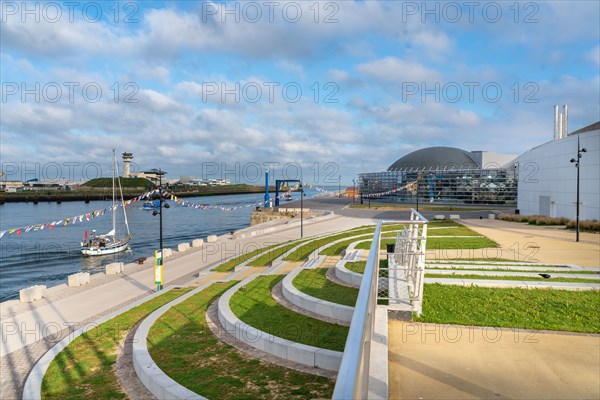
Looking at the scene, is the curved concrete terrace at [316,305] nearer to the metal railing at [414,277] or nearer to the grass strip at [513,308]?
the metal railing at [414,277]

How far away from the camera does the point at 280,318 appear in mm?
9930

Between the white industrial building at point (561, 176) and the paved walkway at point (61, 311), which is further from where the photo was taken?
the white industrial building at point (561, 176)

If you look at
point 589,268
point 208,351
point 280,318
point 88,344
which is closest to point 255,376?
point 208,351

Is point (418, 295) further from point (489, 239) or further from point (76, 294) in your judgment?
point (489, 239)

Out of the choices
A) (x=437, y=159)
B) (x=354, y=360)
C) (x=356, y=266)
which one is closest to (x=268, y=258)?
(x=356, y=266)

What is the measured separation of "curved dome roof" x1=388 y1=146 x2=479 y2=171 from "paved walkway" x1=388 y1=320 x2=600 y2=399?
91.8 metres

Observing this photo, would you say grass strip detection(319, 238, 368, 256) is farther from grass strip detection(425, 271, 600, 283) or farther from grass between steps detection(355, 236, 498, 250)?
grass strip detection(425, 271, 600, 283)

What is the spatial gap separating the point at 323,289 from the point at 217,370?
5366mm

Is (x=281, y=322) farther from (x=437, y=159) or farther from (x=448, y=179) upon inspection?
(x=437, y=159)

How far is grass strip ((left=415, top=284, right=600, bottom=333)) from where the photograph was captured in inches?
318

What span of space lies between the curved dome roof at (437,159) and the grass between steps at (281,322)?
89.2 metres

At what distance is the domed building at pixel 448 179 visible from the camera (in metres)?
74.8

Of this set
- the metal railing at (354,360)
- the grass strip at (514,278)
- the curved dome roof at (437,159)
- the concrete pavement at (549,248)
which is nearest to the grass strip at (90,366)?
the metal railing at (354,360)

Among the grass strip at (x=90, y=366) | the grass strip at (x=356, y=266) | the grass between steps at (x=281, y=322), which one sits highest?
the grass strip at (x=356, y=266)
